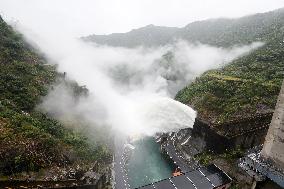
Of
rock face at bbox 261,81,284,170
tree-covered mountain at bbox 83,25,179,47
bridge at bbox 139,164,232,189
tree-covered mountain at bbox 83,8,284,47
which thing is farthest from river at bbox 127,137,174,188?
tree-covered mountain at bbox 83,25,179,47

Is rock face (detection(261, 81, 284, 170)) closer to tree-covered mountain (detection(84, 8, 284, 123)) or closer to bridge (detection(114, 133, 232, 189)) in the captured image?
bridge (detection(114, 133, 232, 189))

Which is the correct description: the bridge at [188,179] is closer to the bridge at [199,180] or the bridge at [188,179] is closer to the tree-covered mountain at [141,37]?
the bridge at [199,180]

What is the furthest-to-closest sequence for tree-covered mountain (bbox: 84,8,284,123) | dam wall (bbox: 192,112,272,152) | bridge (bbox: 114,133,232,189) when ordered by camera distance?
tree-covered mountain (bbox: 84,8,284,123), dam wall (bbox: 192,112,272,152), bridge (bbox: 114,133,232,189)

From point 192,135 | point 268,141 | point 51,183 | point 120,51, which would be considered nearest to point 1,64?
point 51,183

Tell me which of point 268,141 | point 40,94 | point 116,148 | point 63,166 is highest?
point 268,141

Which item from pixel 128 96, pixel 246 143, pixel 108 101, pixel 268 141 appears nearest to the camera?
pixel 268 141

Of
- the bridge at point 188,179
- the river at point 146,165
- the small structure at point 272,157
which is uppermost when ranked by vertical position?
the small structure at point 272,157

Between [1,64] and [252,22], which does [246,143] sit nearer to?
[1,64]

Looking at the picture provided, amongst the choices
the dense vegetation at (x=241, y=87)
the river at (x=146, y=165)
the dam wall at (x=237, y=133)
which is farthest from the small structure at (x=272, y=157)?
the dense vegetation at (x=241, y=87)
